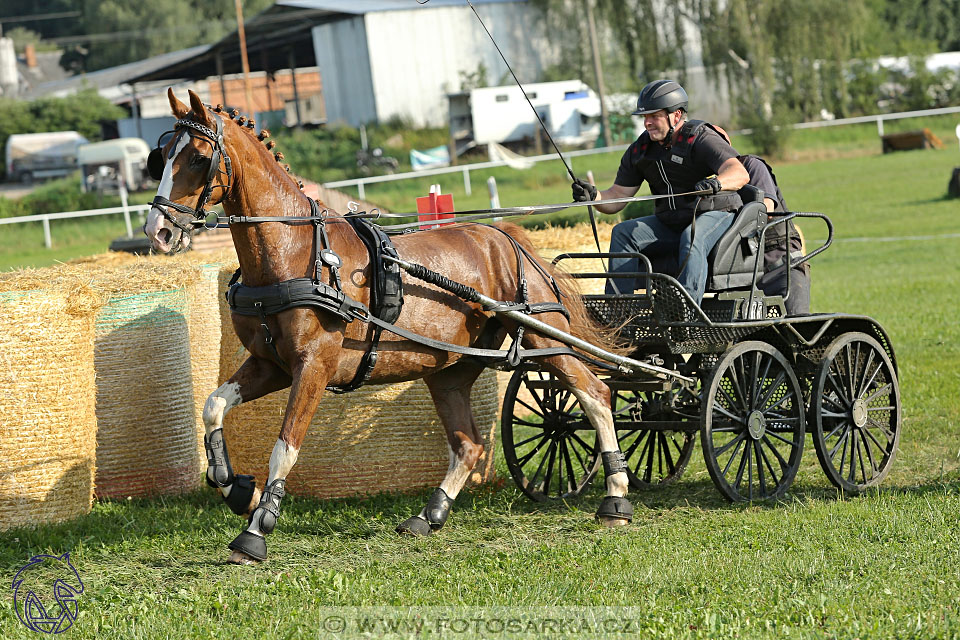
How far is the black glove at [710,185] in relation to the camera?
24.1 feet

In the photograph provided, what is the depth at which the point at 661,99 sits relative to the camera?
303 inches

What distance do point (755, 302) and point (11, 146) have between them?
169ft

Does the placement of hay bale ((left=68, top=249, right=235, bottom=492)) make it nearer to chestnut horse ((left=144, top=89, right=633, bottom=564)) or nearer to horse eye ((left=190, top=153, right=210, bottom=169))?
chestnut horse ((left=144, top=89, right=633, bottom=564))

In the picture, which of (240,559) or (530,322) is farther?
(530,322)

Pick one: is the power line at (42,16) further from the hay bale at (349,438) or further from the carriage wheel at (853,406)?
the carriage wheel at (853,406)

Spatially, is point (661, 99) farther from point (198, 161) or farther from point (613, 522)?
point (198, 161)

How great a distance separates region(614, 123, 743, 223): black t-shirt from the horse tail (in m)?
0.95

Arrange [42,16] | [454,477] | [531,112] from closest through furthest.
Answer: [454,477] → [531,112] → [42,16]

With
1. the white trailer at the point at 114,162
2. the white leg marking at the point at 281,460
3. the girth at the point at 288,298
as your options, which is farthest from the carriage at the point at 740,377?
the white trailer at the point at 114,162

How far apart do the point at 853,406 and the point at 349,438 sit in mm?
3346

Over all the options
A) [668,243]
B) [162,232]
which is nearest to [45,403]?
[162,232]

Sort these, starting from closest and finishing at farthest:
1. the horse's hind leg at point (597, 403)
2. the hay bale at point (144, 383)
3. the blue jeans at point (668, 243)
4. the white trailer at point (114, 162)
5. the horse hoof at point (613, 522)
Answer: the horse hoof at point (613, 522) → the horse's hind leg at point (597, 403) → the blue jeans at point (668, 243) → the hay bale at point (144, 383) → the white trailer at point (114, 162)

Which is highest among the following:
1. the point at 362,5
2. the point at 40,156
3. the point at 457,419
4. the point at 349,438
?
the point at 362,5

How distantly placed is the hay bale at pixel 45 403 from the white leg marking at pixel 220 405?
146 centimetres
